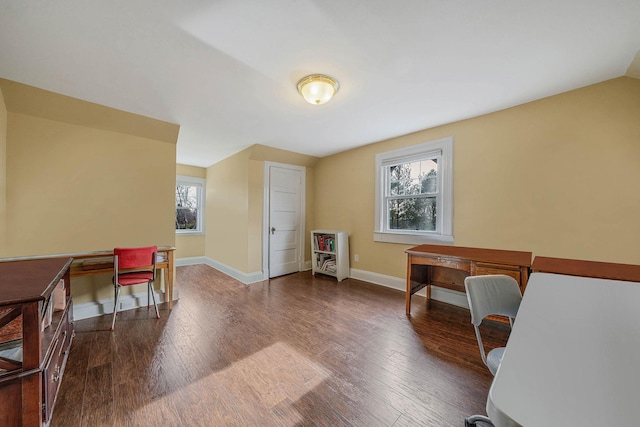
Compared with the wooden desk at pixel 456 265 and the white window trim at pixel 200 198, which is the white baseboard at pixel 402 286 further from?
the white window trim at pixel 200 198

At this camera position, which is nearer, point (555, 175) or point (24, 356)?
point (24, 356)

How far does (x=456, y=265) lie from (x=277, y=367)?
6.28 ft

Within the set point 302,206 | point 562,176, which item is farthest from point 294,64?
point 302,206

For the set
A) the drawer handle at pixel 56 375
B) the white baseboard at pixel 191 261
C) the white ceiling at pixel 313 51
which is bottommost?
the white baseboard at pixel 191 261

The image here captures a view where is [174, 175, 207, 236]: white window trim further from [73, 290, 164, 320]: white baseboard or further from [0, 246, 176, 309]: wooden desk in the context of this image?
[0, 246, 176, 309]: wooden desk

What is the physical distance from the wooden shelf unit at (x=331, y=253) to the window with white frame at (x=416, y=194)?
0.62m

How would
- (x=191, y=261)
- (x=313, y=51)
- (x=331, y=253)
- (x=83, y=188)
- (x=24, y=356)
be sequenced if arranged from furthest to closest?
(x=191, y=261) → (x=331, y=253) → (x=83, y=188) → (x=313, y=51) → (x=24, y=356)

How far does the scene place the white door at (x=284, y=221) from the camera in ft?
13.9

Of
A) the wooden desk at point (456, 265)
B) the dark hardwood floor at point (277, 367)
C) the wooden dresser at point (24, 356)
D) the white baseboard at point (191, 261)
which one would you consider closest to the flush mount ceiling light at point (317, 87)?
the wooden desk at point (456, 265)

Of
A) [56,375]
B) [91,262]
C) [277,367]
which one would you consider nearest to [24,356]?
[56,375]

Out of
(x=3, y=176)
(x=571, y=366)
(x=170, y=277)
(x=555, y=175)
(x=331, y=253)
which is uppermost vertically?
(x=555, y=175)

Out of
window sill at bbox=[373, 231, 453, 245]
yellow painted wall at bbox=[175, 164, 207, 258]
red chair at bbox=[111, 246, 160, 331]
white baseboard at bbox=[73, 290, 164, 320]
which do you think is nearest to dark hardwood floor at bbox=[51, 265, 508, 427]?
white baseboard at bbox=[73, 290, 164, 320]

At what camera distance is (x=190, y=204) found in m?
5.44

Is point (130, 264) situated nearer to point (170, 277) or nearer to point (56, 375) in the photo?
point (170, 277)
